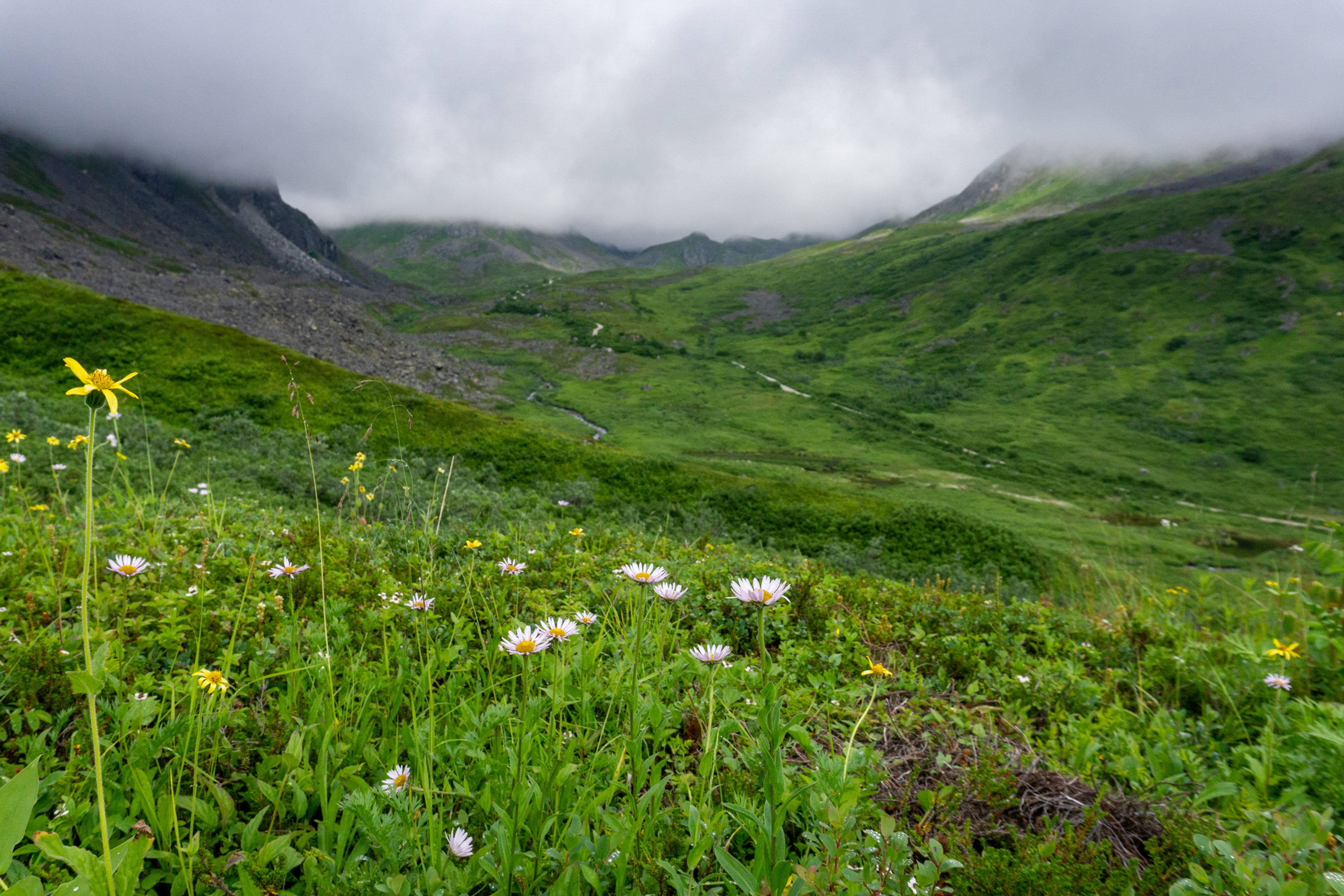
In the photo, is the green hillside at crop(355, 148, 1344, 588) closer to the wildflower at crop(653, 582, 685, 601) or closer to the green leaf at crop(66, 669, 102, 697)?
the wildflower at crop(653, 582, 685, 601)

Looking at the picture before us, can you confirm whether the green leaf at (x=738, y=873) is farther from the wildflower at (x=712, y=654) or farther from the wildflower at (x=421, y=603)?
the wildflower at (x=421, y=603)

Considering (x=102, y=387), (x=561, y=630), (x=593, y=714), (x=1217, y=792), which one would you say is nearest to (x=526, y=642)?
(x=561, y=630)

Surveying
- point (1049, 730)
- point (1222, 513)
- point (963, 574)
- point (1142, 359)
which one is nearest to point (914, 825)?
point (1049, 730)

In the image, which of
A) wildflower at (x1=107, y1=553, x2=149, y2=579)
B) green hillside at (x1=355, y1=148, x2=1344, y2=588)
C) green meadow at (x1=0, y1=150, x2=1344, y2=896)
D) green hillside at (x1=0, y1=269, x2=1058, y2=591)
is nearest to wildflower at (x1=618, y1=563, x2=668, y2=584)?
green meadow at (x1=0, y1=150, x2=1344, y2=896)

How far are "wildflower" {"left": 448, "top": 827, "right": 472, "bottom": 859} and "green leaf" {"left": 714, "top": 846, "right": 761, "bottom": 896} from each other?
0.96 m

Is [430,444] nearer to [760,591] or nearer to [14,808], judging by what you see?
[760,591]

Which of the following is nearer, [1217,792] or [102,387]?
[102,387]

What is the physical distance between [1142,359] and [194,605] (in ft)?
410

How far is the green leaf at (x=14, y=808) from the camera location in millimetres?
1314

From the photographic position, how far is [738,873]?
5.65 ft

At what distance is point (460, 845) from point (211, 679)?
1.46 m

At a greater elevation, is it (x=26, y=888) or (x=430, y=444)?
(x=26, y=888)

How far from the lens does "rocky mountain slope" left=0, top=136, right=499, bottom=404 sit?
65.4 m

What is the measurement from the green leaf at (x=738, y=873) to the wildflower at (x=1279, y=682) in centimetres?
420
